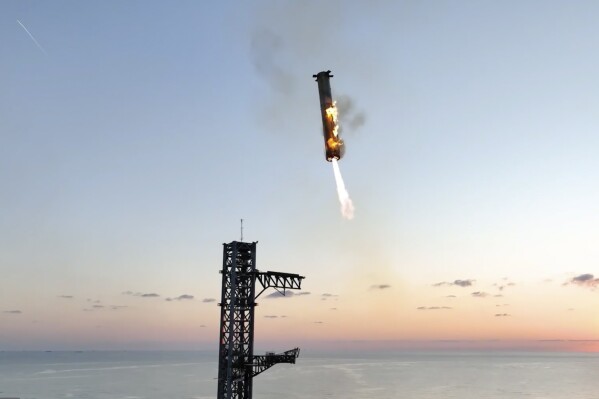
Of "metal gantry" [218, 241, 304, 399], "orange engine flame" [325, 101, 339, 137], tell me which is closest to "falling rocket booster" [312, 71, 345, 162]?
"orange engine flame" [325, 101, 339, 137]

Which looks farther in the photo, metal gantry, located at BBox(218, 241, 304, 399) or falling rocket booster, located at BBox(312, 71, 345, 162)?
metal gantry, located at BBox(218, 241, 304, 399)

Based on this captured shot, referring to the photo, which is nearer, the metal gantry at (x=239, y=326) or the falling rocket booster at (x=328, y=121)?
the falling rocket booster at (x=328, y=121)

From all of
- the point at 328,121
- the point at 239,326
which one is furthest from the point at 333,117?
the point at 239,326

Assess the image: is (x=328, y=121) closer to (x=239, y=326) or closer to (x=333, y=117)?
(x=333, y=117)

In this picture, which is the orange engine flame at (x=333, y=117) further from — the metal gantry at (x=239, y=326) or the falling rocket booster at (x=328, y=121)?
the metal gantry at (x=239, y=326)

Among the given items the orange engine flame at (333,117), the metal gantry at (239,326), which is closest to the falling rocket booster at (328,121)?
the orange engine flame at (333,117)

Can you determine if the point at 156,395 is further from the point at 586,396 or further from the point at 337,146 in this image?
the point at 337,146

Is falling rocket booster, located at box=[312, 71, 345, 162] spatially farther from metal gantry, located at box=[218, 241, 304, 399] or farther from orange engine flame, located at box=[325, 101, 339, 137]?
metal gantry, located at box=[218, 241, 304, 399]
